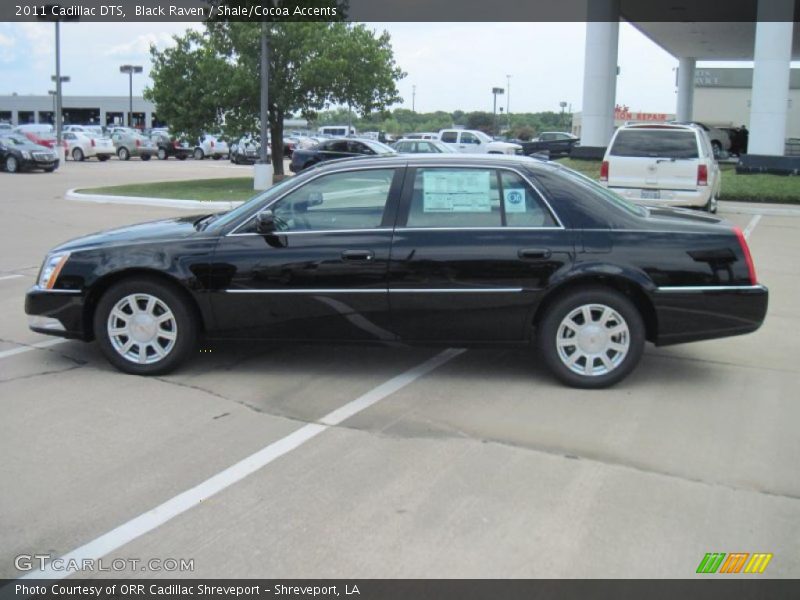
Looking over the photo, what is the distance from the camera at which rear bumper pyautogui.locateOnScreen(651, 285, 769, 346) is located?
5.92 meters

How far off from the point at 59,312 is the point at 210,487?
103 inches

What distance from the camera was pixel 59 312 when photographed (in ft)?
20.6

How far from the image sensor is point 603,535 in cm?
388

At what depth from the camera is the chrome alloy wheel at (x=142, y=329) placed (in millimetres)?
6191

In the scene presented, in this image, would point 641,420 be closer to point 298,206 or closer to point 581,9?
point 298,206

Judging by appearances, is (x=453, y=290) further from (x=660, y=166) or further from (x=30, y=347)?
(x=660, y=166)

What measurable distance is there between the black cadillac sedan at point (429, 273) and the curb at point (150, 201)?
12225 millimetres

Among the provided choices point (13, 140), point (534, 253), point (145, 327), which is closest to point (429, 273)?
point (534, 253)

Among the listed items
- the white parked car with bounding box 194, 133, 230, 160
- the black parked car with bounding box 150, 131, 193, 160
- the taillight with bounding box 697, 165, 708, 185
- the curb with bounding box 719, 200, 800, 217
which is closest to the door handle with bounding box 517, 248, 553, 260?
the taillight with bounding box 697, 165, 708, 185

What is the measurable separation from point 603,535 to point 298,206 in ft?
11.1

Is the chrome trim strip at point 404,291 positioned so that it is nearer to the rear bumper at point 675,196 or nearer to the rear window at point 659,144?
the rear bumper at point 675,196

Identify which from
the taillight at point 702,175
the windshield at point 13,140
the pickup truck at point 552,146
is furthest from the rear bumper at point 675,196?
the windshield at point 13,140
